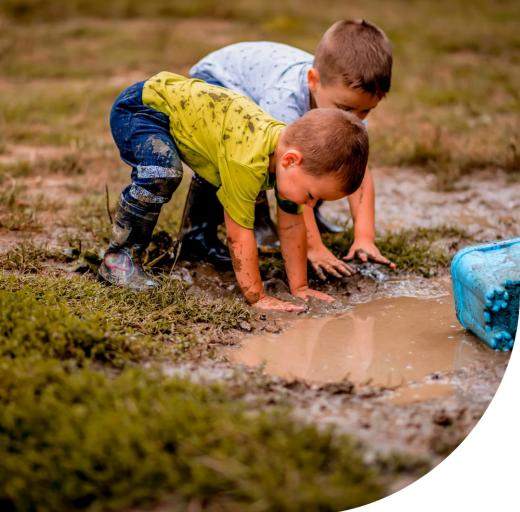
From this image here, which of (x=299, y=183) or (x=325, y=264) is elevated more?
(x=299, y=183)

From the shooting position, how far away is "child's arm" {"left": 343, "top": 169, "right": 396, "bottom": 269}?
3.74m

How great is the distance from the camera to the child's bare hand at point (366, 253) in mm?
3652

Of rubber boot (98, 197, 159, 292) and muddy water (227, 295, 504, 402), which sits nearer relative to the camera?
muddy water (227, 295, 504, 402)

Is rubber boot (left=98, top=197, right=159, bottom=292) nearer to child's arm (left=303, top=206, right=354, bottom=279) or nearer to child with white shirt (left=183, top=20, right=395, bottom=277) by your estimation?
child with white shirt (left=183, top=20, right=395, bottom=277)

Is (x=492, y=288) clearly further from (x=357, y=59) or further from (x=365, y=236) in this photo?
(x=357, y=59)

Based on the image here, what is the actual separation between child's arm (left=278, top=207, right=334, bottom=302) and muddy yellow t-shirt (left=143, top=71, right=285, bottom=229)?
0.76 feet

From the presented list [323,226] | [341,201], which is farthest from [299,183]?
[341,201]

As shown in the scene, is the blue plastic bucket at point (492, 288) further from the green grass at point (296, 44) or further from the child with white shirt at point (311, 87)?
the green grass at point (296, 44)

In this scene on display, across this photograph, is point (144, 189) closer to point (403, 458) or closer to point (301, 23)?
point (403, 458)

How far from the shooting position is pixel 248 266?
3.29 meters

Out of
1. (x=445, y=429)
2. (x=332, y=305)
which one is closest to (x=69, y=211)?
(x=332, y=305)

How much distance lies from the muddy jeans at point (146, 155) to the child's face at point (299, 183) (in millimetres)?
545

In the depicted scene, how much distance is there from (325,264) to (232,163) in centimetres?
75

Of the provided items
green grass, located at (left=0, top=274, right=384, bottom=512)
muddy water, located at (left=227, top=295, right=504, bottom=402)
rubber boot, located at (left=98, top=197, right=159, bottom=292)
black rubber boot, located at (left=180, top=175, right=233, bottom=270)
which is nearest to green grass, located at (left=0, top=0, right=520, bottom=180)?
black rubber boot, located at (left=180, top=175, right=233, bottom=270)
